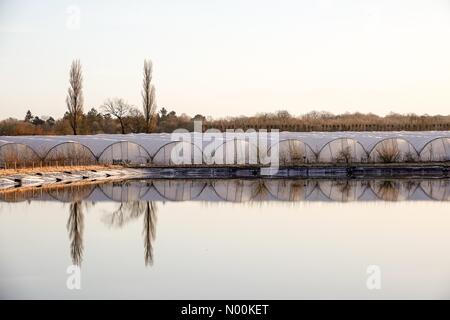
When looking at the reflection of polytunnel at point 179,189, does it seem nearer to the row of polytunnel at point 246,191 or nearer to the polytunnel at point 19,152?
the row of polytunnel at point 246,191

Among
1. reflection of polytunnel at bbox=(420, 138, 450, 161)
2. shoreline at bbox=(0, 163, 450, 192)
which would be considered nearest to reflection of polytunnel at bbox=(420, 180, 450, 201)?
shoreline at bbox=(0, 163, 450, 192)

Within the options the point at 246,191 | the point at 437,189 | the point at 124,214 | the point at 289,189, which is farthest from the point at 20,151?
the point at 437,189

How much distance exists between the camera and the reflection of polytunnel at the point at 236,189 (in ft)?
57.8

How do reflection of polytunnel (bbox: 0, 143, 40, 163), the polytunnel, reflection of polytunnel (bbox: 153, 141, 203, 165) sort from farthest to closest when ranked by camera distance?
reflection of polytunnel (bbox: 153, 141, 203, 165)
reflection of polytunnel (bbox: 0, 143, 40, 163)
the polytunnel

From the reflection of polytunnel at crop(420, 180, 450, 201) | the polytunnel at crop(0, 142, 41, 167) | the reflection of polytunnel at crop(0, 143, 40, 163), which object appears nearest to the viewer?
the reflection of polytunnel at crop(420, 180, 450, 201)

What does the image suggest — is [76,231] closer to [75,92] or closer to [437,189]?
[437,189]

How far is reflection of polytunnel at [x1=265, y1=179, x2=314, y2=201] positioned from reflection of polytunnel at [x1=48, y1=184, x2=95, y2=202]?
4.74 meters

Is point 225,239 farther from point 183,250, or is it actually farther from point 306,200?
point 306,200

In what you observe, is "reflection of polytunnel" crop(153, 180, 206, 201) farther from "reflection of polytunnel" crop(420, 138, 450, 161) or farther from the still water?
"reflection of polytunnel" crop(420, 138, 450, 161)

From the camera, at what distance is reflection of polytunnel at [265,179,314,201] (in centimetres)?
1758

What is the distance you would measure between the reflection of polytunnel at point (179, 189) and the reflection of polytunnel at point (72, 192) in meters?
1.91

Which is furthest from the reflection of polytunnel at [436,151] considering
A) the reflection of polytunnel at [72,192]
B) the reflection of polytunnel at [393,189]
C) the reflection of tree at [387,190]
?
the reflection of polytunnel at [72,192]
